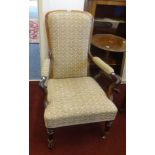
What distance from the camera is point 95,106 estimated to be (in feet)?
4.96

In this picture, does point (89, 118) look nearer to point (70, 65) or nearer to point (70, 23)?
point (70, 65)

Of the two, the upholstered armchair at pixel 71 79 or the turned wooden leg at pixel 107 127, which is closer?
the upholstered armchair at pixel 71 79

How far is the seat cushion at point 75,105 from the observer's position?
1.43 meters

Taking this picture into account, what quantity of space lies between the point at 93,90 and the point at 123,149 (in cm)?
61

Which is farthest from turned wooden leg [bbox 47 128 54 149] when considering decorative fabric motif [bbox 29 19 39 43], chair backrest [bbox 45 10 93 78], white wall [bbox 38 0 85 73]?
decorative fabric motif [bbox 29 19 39 43]

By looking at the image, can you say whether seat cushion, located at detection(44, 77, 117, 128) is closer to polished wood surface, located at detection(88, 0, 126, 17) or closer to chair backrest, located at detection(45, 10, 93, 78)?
chair backrest, located at detection(45, 10, 93, 78)

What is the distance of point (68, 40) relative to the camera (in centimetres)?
172

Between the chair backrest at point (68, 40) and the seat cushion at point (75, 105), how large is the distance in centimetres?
17

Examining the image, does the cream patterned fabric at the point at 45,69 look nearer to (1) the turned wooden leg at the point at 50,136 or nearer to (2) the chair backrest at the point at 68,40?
(2) the chair backrest at the point at 68,40

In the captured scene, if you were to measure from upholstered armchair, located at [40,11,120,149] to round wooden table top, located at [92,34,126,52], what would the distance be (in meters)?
0.27

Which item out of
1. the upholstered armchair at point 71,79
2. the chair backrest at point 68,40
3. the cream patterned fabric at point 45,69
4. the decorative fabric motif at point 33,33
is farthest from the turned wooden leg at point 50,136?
the decorative fabric motif at point 33,33

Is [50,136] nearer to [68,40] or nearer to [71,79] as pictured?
[71,79]

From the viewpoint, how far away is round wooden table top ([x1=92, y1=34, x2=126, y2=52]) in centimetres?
201
